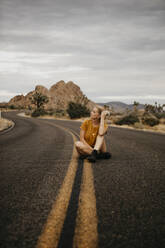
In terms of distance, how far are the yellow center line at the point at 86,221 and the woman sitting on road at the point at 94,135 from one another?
1806 millimetres

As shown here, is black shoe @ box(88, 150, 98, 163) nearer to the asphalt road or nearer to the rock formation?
the asphalt road

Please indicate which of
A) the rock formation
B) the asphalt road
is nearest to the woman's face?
the asphalt road

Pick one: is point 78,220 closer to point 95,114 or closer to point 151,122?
point 95,114

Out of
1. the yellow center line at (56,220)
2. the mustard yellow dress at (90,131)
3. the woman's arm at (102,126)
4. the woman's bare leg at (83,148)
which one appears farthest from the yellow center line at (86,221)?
the mustard yellow dress at (90,131)

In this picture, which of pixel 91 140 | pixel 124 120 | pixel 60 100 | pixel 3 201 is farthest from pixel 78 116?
pixel 60 100

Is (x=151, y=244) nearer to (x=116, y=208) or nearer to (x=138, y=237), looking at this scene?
(x=138, y=237)

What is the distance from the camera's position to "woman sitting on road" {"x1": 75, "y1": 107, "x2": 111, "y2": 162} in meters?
4.63

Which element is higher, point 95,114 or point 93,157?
point 95,114

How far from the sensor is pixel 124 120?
2408cm

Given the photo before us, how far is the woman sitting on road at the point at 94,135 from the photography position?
4633mm

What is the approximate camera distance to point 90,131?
4.86 metres

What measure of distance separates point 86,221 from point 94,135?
10.2 feet

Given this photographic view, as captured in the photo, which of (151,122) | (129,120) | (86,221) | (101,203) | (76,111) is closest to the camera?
(86,221)

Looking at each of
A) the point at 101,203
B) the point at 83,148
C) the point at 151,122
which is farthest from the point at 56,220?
the point at 151,122
